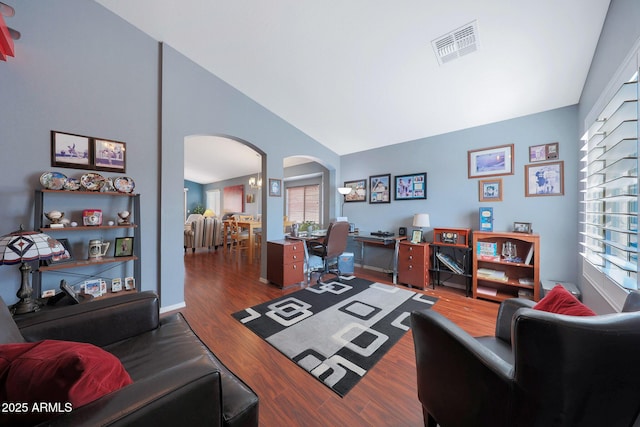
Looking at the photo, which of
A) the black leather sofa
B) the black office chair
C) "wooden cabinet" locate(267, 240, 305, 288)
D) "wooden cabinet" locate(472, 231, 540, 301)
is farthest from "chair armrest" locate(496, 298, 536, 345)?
"wooden cabinet" locate(267, 240, 305, 288)

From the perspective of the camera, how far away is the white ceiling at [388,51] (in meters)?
1.71

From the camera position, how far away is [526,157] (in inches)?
108

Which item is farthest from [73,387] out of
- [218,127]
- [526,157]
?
[526,157]

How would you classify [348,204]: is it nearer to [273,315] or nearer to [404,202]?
[404,202]

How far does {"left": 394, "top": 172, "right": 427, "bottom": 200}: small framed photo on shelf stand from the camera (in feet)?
11.6

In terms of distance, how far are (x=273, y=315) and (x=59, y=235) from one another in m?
2.09

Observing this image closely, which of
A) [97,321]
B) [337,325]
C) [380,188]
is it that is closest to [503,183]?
[380,188]

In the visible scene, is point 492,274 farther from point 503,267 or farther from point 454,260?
point 454,260

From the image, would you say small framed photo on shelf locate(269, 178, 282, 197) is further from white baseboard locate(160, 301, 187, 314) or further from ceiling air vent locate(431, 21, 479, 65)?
ceiling air vent locate(431, 21, 479, 65)

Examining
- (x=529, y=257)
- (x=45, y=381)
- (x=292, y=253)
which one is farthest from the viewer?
(x=292, y=253)

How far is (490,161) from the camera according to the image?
2982 mm

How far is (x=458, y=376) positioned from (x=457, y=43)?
2409mm

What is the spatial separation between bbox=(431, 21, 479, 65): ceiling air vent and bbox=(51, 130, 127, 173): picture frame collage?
3146mm

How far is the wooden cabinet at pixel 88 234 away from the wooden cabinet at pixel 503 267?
392 centimetres
